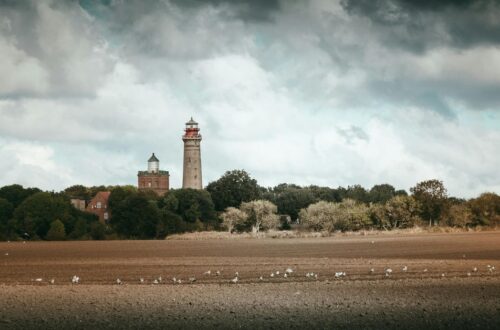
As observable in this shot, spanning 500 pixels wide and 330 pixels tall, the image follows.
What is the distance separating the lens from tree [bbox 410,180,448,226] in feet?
454

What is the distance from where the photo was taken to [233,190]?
589ft

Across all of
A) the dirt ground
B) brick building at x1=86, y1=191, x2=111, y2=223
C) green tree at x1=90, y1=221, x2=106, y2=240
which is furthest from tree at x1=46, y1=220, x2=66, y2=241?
the dirt ground

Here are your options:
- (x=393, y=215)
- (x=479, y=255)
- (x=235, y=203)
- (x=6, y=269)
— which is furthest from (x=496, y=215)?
(x=6, y=269)

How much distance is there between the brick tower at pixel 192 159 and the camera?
608 feet

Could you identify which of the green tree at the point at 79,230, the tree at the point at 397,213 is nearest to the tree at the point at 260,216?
the tree at the point at 397,213

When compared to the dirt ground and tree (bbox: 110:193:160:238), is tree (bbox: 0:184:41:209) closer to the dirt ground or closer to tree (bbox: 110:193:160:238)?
tree (bbox: 110:193:160:238)

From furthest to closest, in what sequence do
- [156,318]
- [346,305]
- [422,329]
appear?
[346,305], [156,318], [422,329]

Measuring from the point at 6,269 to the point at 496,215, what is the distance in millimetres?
109562

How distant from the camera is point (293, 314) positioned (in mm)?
26906

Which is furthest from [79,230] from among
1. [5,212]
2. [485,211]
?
[485,211]

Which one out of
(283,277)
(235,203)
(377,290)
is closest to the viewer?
(377,290)

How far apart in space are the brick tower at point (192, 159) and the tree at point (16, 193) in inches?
1543

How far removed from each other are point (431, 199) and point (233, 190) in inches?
2137

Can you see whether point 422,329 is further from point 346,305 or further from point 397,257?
point 397,257
